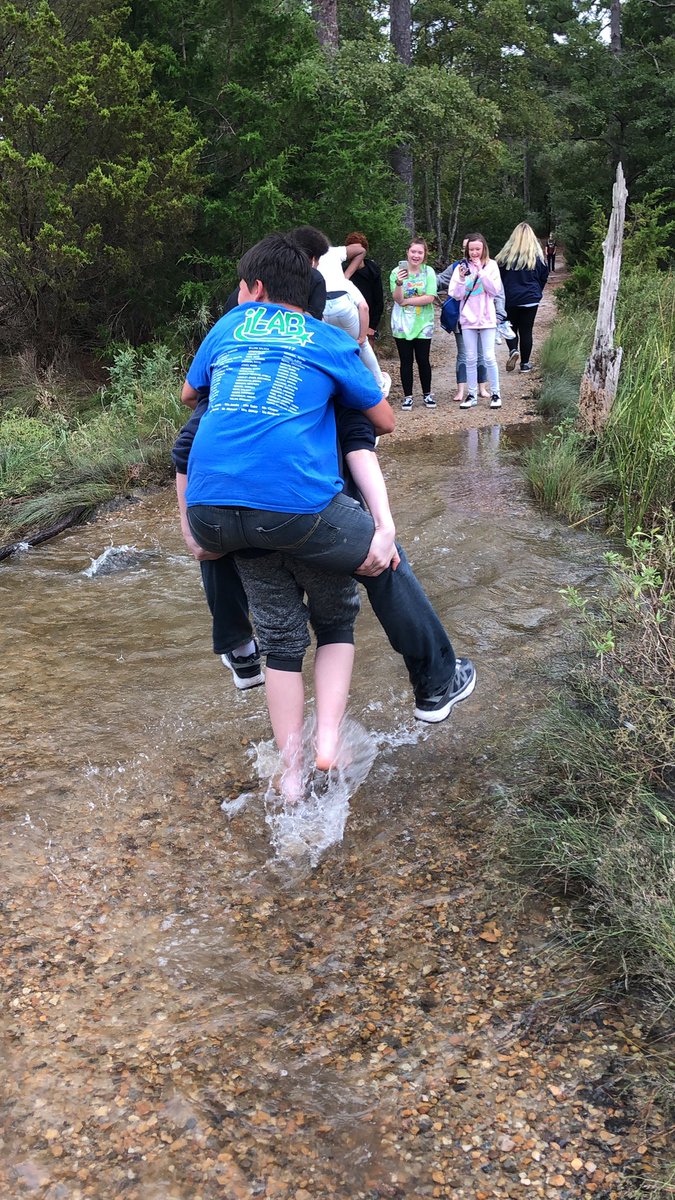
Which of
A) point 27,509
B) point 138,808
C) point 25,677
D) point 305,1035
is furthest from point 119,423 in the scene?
point 305,1035

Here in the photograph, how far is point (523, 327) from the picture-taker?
1050cm

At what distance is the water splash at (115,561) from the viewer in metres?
5.89

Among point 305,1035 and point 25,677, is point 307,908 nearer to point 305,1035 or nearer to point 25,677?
point 305,1035

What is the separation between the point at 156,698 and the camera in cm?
407

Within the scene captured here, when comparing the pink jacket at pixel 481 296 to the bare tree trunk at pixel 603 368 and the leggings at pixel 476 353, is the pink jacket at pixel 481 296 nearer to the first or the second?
the leggings at pixel 476 353

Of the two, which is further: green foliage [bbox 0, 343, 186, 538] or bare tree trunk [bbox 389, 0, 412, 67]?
bare tree trunk [bbox 389, 0, 412, 67]

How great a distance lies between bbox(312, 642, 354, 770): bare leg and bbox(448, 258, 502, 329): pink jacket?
662 cm

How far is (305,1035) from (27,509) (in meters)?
5.57

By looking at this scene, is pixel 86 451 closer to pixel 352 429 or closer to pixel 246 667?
pixel 246 667

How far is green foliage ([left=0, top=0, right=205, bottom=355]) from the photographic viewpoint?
8047mm

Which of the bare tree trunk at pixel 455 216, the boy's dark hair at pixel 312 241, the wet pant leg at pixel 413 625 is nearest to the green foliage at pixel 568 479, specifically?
the boy's dark hair at pixel 312 241

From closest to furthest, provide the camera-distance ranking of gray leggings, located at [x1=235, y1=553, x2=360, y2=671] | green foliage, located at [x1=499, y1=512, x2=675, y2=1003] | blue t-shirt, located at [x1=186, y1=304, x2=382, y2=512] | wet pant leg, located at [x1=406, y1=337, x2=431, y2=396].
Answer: green foliage, located at [x1=499, y1=512, x2=675, y2=1003], blue t-shirt, located at [x1=186, y1=304, x2=382, y2=512], gray leggings, located at [x1=235, y1=553, x2=360, y2=671], wet pant leg, located at [x1=406, y1=337, x2=431, y2=396]

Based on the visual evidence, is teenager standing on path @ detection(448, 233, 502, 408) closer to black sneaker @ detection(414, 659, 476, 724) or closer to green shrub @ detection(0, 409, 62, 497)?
green shrub @ detection(0, 409, 62, 497)

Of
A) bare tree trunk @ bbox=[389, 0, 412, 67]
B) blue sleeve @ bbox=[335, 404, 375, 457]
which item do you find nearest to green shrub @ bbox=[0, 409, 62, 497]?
blue sleeve @ bbox=[335, 404, 375, 457]
